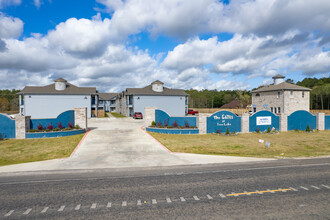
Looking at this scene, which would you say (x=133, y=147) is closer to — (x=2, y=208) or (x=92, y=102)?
(x=2, y=208)

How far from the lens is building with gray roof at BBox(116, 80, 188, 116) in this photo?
172ft

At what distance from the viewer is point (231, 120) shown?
2661 centimetres

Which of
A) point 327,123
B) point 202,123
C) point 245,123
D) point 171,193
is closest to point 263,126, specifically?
point 245,123

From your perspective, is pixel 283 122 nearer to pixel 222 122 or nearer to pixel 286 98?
pixel 222 122

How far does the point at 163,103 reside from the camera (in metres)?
54.2

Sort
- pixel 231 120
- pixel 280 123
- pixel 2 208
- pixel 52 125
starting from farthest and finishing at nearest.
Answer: pixel 280 123, pixel 231 120, pixel 52 125, pixel 2 208

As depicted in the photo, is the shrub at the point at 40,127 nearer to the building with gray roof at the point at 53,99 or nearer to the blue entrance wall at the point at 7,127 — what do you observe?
the blue entrance wall at the point at 7,127

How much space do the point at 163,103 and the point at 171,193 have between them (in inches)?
1817

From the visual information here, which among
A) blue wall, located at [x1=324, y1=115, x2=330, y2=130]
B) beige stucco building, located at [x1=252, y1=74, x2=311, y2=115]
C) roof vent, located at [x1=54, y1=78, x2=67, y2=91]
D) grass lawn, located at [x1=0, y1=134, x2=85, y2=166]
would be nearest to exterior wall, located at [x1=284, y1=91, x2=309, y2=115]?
beige stucco building, located at [x1=252, y1=74, x2=311, y2=115]

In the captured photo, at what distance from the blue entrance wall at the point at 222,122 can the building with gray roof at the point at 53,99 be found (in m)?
33.2

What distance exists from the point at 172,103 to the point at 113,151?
128ft

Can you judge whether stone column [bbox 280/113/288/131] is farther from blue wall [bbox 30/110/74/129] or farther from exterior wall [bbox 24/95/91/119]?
exterior wall [bbox 24/95/91/119]

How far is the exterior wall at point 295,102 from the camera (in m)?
41.4

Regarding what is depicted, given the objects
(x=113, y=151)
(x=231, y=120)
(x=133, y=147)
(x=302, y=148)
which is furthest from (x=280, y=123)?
(x=113, y=151)
